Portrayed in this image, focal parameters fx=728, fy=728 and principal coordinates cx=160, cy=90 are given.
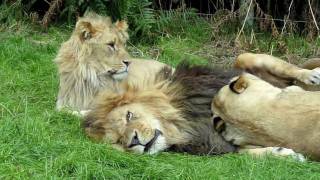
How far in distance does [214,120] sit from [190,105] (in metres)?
0.19

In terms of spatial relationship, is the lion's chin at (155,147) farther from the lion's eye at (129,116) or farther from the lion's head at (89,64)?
the lion's head at (89,64)

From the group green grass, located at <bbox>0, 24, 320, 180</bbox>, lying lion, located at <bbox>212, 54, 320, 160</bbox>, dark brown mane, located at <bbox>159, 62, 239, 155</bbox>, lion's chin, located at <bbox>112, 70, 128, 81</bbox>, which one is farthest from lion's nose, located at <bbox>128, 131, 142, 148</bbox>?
lion's chin, located at <bbox>112, 70, 128, 81</bbox>

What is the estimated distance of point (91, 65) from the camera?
5.55m

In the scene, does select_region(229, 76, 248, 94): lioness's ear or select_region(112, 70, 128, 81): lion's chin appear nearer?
select_region(229, 76, 248, 94): lioness's ear

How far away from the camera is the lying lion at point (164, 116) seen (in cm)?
446

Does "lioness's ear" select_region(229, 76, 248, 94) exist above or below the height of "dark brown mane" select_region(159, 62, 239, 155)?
above

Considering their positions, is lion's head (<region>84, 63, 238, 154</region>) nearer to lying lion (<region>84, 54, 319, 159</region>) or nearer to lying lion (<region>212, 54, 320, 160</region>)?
lying lion (<region>84, 54, 319, 159</region>)

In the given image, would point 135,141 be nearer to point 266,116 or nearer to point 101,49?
point 266,116

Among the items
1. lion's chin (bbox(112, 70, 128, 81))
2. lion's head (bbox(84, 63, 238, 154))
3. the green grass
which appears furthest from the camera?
lion's chin (bbox(112, 70, 128, 81))

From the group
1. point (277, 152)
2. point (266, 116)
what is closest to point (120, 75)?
point (266, 116)

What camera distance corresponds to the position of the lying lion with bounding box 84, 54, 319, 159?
4457mm

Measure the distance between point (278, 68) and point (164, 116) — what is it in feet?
3.76

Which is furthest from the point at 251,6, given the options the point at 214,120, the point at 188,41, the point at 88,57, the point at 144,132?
the point at 144,132

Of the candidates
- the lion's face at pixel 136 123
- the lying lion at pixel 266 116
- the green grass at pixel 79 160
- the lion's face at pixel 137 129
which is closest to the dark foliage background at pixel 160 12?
the green grass at pixel 79 160
